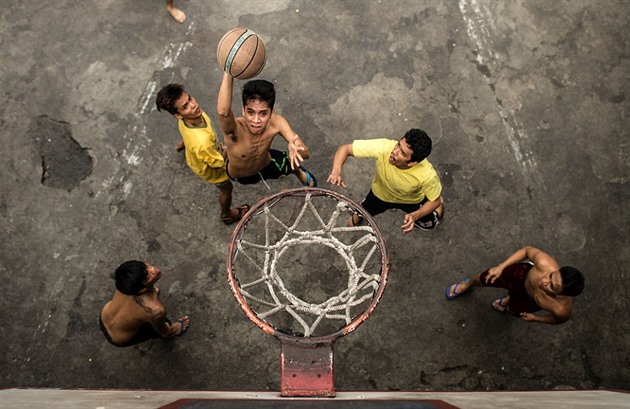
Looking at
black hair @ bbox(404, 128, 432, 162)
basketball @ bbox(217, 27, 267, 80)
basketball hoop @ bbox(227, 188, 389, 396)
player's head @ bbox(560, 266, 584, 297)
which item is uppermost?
basketball @ bbox(217, 27, 267, 80)

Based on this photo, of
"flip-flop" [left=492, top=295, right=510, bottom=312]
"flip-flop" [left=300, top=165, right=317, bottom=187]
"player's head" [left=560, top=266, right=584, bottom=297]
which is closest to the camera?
"player's head" [left=560, top=266, right=584, bottom=297]

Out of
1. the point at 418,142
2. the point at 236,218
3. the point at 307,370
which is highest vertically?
the point at 418,142

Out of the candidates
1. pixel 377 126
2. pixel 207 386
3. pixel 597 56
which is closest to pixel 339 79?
pixel 377 126

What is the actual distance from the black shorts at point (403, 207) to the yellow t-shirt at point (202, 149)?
135cm

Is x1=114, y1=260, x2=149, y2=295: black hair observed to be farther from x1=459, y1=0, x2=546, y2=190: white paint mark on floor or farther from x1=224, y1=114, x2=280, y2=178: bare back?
x1=459, y1=0, x2=546, y2=190: white paint mark on floor

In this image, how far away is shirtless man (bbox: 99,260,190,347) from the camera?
12.0 feet

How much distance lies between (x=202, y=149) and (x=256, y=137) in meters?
0.44

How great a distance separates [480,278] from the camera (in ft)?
14.6

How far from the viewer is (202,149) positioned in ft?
13.3

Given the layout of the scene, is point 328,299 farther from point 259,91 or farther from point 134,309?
point 259,91

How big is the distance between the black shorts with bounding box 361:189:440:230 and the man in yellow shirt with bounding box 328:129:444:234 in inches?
0.6

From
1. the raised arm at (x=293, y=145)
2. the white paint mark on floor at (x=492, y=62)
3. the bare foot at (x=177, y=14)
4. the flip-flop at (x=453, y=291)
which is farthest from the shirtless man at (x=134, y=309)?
the white paint mark on floor at (x=492, y=62)

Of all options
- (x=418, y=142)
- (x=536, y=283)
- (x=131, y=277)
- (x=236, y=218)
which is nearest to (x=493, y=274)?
(x=536, y=283)

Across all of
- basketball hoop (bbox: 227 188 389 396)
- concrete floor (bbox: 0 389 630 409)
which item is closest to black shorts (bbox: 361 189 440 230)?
basketball hoop (bbox: 227 188 389 396)
